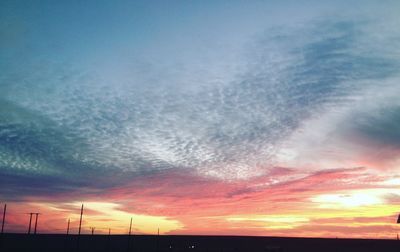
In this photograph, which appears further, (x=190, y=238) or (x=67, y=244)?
(x=190, y=238)

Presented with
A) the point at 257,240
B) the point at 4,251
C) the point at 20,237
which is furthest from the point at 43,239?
the point at 257,240

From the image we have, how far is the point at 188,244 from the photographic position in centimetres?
12756

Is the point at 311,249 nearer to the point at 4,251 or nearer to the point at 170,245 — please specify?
the point at 170,245

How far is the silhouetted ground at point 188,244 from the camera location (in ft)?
377

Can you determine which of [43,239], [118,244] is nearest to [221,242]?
[118,244]

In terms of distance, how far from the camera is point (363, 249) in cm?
11662

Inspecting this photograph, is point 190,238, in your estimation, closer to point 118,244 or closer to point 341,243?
point 118,244

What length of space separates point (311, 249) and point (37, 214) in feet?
258

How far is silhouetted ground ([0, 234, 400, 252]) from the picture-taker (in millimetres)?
115000

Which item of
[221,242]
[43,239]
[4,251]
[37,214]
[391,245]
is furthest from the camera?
[221,242]

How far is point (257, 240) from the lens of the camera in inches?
5261

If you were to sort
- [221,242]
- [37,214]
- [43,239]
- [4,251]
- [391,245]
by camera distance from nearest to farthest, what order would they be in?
[4,251] → [37,214] → [391,245] → [43,239] → [221,242]

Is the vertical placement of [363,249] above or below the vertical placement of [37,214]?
below

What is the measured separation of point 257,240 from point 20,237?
250 ft
